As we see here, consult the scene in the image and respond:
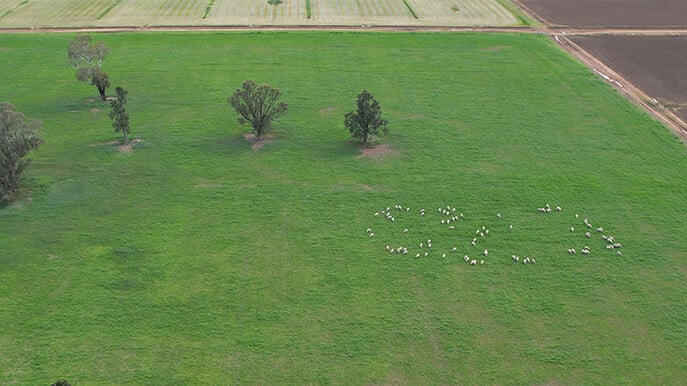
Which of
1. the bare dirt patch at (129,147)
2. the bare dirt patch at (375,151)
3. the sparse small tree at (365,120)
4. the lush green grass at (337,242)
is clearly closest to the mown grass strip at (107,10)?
the lush green grass at (337,242)

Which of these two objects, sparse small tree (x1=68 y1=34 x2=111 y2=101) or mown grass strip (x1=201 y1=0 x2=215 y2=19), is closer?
sparse small tree (x1=68 y1=34 x2=111 y2=101)

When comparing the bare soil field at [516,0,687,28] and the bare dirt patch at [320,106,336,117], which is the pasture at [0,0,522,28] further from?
the bare dirt patch at [320,106,336,117]

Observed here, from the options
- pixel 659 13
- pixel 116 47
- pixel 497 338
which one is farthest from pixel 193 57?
pixel 659 13

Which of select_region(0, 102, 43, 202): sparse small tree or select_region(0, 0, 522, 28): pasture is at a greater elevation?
select_region(0, 0, 522, 28): pasture

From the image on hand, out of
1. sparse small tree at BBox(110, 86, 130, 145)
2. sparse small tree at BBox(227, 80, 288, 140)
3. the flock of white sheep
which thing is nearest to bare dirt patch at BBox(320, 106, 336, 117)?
sparse small tree at BBox(227, 80, 288, 140)

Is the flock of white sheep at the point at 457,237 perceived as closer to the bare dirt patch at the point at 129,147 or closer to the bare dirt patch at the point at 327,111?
the bare dirt patch at the point at 327,111

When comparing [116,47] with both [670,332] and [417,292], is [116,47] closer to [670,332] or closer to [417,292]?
[417,292]
